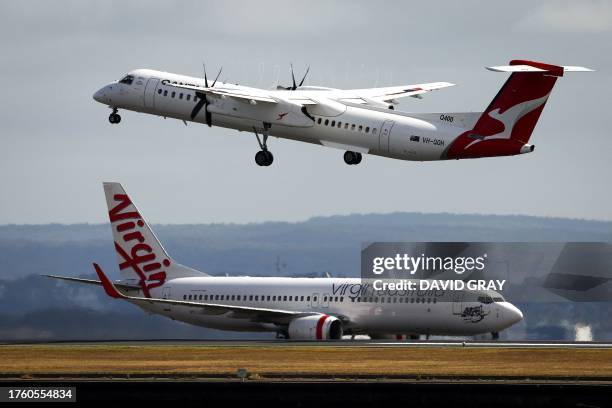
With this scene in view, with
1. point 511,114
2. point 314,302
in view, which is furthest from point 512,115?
point 314,302

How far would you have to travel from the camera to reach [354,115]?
90250 mm

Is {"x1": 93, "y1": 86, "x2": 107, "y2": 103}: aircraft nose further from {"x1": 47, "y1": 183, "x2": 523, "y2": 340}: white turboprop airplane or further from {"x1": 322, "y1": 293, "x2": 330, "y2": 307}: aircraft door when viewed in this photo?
{"x1": 322, "y1": 293, "x2": 330, "y2": 307}: aircraft door

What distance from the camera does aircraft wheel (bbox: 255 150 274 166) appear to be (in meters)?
91.8

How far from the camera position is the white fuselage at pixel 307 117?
287ft

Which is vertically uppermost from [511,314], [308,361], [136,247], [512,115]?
[136,247]

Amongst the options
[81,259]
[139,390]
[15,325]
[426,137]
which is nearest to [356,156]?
[426,137]

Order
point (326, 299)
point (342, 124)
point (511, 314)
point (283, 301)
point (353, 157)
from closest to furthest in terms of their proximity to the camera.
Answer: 1. point (342, 124)
2. point (353, 157)
3. point (511, 314)
4. point (326, 299)
5. point (283, 301)

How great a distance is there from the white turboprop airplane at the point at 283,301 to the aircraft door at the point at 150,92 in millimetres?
10034

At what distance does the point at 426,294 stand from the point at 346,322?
5.66 m

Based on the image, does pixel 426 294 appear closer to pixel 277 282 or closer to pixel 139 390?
pixel 277 282

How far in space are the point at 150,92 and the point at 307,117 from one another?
9964 millimetres

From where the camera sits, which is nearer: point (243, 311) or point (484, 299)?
point (484, 299)

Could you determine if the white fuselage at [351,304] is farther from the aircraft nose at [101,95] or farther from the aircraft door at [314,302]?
the aircraft nose at [101,95]

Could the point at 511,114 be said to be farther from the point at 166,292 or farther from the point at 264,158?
the point at 166,292
